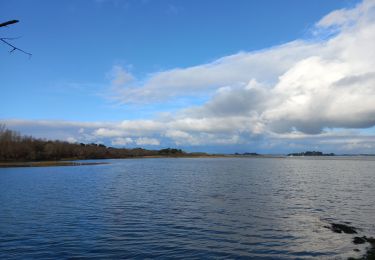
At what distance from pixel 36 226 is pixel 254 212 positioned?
905 inches

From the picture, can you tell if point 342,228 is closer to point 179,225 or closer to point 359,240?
point 359,240

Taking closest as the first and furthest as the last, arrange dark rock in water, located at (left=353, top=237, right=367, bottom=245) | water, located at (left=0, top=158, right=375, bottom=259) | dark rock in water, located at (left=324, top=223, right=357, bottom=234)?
1. water, located at (left=0, top=158, right=375, bottom=259)
2. dark rock in water, located at (left=353, top=237, right=367, bottom=245)
3. dark rock in water, located at (left=324, top=223, right=357, bottom=234)

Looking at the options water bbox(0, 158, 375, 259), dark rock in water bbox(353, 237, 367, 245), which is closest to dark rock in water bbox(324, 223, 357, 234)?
water bbox(0, 158, 375, 259)

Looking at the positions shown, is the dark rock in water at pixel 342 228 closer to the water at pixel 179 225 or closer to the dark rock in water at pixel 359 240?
the water at pixel 179 225

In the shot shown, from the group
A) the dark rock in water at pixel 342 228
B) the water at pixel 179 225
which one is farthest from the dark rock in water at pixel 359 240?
the dark rock in water at pixel 342 228

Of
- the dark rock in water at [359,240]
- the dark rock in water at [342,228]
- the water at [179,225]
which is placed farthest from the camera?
the dark rock in water at [342,228]

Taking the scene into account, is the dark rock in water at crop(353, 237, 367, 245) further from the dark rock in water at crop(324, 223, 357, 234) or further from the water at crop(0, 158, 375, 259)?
the dark rock in water at crop(324, 223, 357, 234)

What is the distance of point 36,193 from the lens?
56031 mm

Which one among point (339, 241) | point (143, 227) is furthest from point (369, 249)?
point (143, 227)

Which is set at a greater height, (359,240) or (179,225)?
(179,225)

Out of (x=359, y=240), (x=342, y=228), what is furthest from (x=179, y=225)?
(x=359, y=240)

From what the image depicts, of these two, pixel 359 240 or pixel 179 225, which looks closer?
pixel 359 240

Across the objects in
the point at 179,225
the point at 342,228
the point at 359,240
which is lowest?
the point at 359,240

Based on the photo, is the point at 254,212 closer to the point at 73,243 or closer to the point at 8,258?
the point at 73,243
